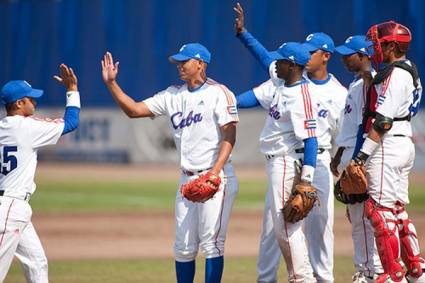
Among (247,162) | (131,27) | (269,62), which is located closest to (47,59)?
(131,27)

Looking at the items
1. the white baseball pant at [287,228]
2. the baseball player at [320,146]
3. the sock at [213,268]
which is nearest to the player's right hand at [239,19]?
the baseball player at [320,146]

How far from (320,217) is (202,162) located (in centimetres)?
133

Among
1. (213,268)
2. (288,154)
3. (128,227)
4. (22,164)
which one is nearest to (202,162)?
(288,154)

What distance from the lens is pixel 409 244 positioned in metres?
7.62

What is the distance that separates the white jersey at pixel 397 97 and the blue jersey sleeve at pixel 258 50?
5.20 feet

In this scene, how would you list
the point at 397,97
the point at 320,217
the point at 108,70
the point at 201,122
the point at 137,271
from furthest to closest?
the point at 137,271, the point at 320,217, the point at 201,122, the point at 108,70, the point at 397,97

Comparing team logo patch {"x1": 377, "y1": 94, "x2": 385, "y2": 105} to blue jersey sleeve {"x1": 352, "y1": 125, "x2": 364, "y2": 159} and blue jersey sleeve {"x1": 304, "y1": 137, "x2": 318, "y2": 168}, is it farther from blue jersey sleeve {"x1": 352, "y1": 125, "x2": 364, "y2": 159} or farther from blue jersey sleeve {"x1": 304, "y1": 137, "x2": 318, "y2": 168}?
blue jersey sleeve {"x1": 304, "y1": 137, "x2": 318, "y2": 168}

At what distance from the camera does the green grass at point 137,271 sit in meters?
9.50

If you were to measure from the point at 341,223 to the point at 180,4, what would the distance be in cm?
1493

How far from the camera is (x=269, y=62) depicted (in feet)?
29.2

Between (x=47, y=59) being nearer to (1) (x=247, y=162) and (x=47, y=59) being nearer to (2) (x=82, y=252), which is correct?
(1) (x=247, y=162)

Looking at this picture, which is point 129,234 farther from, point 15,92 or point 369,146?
point 369,146

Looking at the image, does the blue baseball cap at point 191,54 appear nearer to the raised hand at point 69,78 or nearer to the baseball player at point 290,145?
the baseball player at point 290,145

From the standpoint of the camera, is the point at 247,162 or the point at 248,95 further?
the point at 247,162
